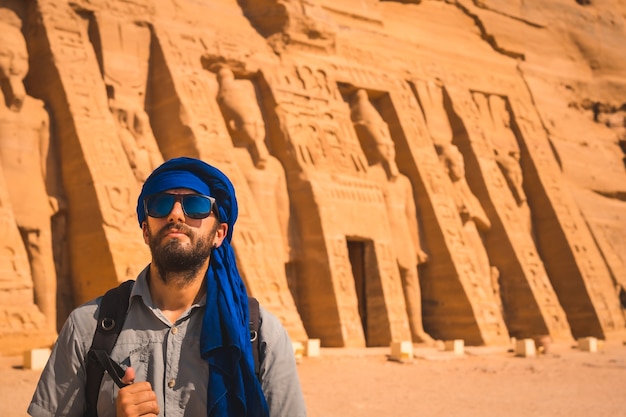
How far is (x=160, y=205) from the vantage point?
228 centimetres

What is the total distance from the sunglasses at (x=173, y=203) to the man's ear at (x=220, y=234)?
0.31 feet

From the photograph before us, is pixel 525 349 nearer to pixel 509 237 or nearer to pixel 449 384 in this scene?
pixel 449 384

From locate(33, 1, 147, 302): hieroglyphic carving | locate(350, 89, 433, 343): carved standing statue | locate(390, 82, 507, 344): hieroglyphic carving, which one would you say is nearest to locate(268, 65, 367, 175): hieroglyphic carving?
locate(350, 89, 433, 343): carved standing statue

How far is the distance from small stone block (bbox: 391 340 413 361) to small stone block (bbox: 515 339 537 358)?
2246 mm

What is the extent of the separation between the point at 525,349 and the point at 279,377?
10290 mm

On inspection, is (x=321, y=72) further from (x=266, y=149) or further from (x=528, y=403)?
(x=528, y=403)

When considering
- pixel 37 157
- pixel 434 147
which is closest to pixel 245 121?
pixel 37 157

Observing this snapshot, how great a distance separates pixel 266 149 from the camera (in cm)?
1284

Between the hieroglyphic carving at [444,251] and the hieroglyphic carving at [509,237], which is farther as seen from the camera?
the hieroglyphic carving at [509,237]

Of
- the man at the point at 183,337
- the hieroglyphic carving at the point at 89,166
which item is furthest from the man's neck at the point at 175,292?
the hieroglyphic carving at the point at 89,166

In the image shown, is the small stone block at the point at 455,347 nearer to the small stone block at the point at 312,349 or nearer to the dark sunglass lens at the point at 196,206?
the small stone block at the point at 312,349

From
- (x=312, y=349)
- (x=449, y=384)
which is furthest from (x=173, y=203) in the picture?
(x=312, y=349)

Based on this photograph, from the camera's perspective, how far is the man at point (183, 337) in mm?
2135

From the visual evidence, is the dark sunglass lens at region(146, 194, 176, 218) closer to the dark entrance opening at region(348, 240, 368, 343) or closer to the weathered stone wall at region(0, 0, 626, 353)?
the weathered stone wall at region(0, 0, 626, 353)
